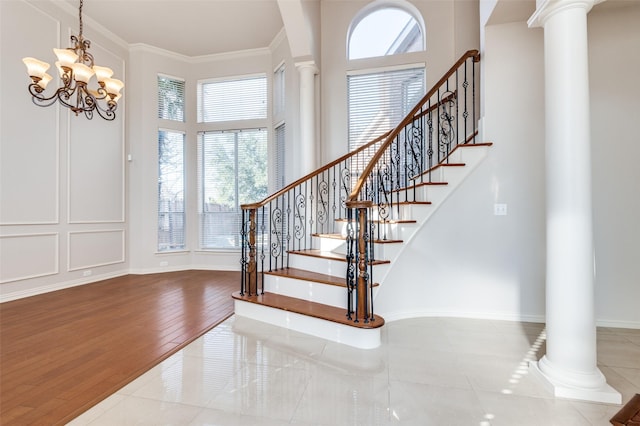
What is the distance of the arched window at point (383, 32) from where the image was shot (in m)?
4.75

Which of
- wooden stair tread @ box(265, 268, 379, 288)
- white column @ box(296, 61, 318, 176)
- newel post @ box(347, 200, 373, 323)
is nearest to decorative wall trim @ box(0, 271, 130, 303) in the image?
wooden stair tread @ box(265, 268, 379, 288)

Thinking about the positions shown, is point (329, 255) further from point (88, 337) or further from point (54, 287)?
point (54, 287)

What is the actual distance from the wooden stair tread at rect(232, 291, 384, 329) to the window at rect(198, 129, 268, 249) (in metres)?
2.84

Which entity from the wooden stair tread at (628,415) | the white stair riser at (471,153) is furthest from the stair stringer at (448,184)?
the wooden stair tread at (628,415)

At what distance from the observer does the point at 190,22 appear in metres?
5.08

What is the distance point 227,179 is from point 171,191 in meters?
1.09

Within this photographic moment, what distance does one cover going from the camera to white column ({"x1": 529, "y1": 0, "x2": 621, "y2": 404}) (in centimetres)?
193

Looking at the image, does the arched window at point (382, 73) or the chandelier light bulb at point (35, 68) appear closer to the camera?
the chandelier light bulb at point (35, 68)

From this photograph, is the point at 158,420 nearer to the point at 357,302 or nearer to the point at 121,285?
the point at 357,302

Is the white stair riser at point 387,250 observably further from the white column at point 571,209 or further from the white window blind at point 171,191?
the white window blind at point 171,191

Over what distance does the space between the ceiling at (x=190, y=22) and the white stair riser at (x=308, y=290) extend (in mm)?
4131

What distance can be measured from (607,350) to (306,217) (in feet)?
10.7

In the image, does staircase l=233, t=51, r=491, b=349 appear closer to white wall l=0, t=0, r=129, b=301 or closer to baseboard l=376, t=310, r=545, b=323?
baseboard l=376, t=310, r=545, b=323

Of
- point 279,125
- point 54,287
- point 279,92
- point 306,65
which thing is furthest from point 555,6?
point 54,287
